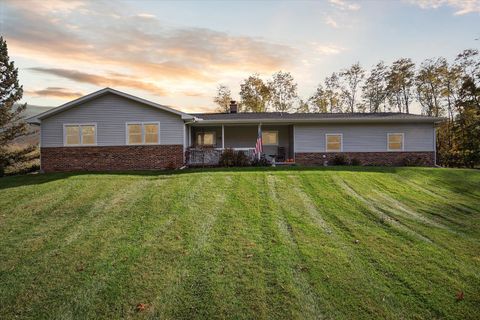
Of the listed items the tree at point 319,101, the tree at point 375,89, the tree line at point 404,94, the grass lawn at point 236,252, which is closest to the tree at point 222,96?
the tree line at point 404,94

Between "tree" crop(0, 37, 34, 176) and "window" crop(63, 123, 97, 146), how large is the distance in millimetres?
8879

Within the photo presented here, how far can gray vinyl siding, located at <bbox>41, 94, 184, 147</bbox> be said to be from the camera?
16609 millimetres

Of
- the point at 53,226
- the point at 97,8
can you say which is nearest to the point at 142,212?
the point at 53,226

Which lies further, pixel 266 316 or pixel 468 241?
pixel 468 241

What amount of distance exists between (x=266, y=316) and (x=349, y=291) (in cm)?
154

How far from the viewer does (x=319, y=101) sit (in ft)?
138

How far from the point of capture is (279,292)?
5008 mm

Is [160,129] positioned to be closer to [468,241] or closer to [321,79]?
[468,241]

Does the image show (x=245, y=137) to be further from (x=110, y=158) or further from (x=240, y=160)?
(x=110, y=158)

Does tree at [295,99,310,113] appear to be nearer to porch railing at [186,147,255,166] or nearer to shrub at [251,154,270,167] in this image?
shrub at [251,154,270,167]

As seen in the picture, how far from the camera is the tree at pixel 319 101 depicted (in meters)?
41.8

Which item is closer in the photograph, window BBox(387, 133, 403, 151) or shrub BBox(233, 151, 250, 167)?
shrub BBox(233, 151, 250, 167)

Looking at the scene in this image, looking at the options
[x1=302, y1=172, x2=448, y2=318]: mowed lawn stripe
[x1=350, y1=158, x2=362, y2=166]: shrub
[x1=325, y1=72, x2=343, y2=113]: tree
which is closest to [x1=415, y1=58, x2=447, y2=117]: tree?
[x1=325, y1=72, x2=343, y2=113]: tree

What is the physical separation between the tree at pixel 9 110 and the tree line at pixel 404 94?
24.1 meters
